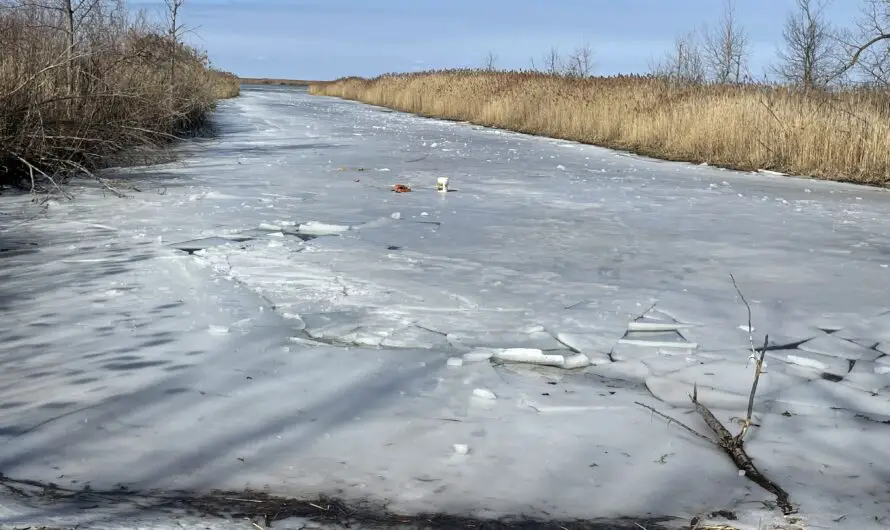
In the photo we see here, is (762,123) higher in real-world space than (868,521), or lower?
higher

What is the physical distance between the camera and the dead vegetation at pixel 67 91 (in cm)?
603

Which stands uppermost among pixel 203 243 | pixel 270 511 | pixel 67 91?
pixel 67 91

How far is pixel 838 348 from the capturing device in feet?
9.16

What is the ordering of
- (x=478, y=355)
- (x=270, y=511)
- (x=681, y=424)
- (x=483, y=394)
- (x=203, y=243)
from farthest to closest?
1. (x=203, y=243)
2. (x=478, y=355)
3. (x=483, y=394)
4. (x=681, y=424)
5. (x=270, y=511)

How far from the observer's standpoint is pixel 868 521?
165 centimetres

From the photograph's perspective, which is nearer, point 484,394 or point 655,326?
point 484,394

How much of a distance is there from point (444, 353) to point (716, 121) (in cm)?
831

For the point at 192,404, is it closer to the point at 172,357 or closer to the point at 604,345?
the point at 172,357

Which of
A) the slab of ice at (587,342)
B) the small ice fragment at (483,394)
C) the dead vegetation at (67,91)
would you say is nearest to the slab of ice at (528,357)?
the slab of ice at (587,342)

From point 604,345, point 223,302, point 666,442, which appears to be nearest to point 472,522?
point 666,442

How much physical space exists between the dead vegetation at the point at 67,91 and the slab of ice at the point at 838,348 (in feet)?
15.6

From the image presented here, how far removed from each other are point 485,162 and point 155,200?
168 inches

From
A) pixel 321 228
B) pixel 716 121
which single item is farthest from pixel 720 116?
pixel 321 228

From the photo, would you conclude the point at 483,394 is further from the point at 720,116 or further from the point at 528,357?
the point at 720,116
